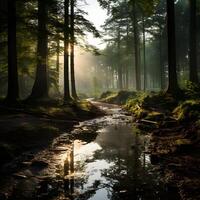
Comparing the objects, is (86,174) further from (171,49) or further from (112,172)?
(171,49)

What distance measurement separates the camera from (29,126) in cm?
1103

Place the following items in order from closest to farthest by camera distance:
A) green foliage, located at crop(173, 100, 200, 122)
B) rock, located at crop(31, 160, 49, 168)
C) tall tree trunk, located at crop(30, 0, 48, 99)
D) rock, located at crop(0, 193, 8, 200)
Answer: rock, located at crop(0, 193, 8, 200) < rock, located at crop(31, 160, 49, 168) < green foliage, located at crop(173, 100, 200, 122) < tall tree trunk, located at crop(30, 0, 48, 99)

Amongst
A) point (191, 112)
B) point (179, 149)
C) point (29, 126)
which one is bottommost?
point (179, 149)

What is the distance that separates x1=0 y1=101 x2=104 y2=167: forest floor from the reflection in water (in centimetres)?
133

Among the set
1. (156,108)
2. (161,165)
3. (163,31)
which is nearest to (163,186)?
(161,165)

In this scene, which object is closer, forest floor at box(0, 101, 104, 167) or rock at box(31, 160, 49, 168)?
rock at box(31, 160, 49, 168)

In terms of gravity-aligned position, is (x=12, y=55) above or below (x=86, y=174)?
above

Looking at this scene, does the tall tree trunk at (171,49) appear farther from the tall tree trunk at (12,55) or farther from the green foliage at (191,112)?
the tall tree trunk at (12,55)

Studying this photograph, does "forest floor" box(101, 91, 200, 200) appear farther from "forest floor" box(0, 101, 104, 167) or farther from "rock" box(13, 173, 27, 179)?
"forest floor" box(0, 101, 104, 167)

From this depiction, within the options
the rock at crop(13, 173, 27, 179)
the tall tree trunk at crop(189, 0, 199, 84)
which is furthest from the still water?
the tall tree trunk at crop(189, 0, 199, 84)

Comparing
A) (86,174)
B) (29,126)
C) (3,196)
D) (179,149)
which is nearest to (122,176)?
(86,174)

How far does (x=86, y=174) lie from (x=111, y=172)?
21.2 inches

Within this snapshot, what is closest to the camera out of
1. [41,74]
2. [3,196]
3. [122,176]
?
[3,196]

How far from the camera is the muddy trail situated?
537cm
